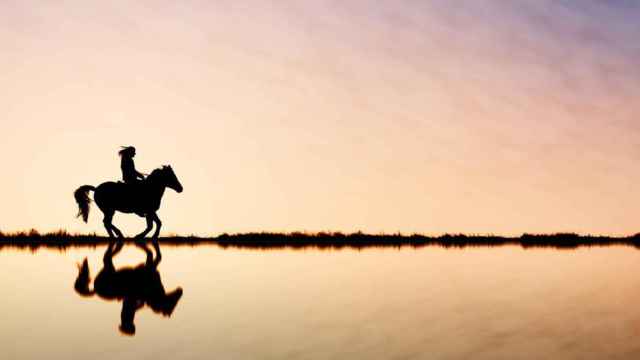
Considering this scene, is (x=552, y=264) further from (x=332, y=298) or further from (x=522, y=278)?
(x=332, y=298)

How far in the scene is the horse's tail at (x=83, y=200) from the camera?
26319 millimetres

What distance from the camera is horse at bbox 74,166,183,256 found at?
2548cm

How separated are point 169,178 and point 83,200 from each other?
3.12 metres

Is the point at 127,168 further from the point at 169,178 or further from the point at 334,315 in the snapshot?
the point at 334,315

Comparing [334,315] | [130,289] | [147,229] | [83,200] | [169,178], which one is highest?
[169,178]

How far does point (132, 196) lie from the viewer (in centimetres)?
2552

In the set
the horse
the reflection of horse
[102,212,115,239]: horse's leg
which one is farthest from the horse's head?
the reflection of horse

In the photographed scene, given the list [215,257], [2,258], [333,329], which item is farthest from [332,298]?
[2,258]

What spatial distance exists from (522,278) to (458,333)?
8201 mm

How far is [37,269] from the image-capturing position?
16.5 m

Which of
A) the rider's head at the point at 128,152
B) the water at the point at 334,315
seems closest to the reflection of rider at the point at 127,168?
the rider's head at the point at 128,152

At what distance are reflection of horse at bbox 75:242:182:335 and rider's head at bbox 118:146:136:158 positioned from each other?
332 inches

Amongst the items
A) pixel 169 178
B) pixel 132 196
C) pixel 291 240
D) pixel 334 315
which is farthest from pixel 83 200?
pixel 334 315

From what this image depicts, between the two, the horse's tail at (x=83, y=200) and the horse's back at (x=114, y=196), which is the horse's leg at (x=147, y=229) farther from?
the horse's tail at (x=83, y=200)
